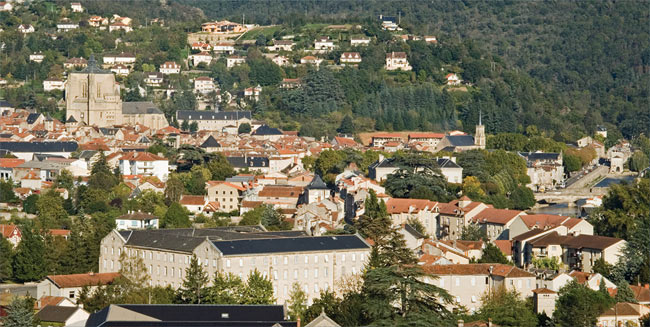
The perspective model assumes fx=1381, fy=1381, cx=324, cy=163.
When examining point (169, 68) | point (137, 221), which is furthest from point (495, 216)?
point (169, 68)

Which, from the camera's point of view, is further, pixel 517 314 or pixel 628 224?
pixel 628 224

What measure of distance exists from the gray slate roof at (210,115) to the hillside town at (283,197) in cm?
10

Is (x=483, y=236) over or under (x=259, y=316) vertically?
under

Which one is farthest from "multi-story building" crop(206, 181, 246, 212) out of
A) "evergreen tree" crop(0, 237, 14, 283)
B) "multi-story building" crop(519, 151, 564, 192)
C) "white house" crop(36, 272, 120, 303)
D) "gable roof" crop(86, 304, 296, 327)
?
"gable roof" crop(86, 304, 296, 327)

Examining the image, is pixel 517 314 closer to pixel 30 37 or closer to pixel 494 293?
pixel 494 293

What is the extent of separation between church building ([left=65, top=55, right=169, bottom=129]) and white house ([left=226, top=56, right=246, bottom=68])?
16660mm

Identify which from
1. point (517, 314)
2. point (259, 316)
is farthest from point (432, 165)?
point (259, 316)

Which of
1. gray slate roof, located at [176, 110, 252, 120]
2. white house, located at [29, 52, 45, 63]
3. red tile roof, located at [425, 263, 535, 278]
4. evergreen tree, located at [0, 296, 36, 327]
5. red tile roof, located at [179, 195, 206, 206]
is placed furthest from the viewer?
white house, located at [29, 52, 45, 63]

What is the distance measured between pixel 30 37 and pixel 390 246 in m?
55.1

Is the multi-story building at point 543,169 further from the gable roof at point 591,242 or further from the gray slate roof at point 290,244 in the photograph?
the gray slate roof at point 290,244

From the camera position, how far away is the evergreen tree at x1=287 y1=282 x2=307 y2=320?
99.7 feet

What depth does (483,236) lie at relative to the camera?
138 feet

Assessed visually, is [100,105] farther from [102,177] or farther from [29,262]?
[29,262]

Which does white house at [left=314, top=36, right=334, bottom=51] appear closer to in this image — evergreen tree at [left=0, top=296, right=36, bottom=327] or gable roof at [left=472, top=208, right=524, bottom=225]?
gable roof at [left=472, top=208, right=524, bottom=225]
